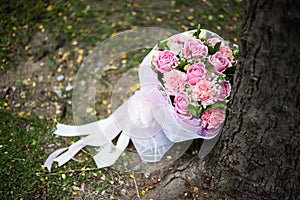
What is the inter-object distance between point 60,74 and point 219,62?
116 centimetres

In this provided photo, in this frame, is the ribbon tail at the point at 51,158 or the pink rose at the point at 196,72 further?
the ribbon tail at the point at 51,158

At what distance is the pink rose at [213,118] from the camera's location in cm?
202

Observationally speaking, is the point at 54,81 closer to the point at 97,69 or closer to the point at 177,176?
the point at 97,69

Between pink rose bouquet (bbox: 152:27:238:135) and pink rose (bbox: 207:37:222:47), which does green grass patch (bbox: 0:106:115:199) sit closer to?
pink rose bouquet (bbox: 152:27:238:135)

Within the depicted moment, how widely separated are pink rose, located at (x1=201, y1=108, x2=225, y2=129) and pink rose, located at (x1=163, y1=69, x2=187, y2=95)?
165 mm

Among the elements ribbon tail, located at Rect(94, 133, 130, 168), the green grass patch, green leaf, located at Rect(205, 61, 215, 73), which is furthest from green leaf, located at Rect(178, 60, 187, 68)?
the green grass patch

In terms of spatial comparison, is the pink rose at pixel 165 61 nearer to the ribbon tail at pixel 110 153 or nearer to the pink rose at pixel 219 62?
the pink rose at pixel 219 62

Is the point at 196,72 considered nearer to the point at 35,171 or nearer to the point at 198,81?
the point at 198,81

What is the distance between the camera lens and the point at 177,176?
2.19m

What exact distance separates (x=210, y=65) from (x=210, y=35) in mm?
252

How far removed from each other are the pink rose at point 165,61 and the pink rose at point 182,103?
14cm

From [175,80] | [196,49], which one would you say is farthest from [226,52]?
[175,80]

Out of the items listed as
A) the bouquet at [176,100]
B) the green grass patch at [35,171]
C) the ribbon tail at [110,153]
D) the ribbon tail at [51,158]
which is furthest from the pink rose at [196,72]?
the ribbon tail at [51,158]

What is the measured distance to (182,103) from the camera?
2.03 meters
